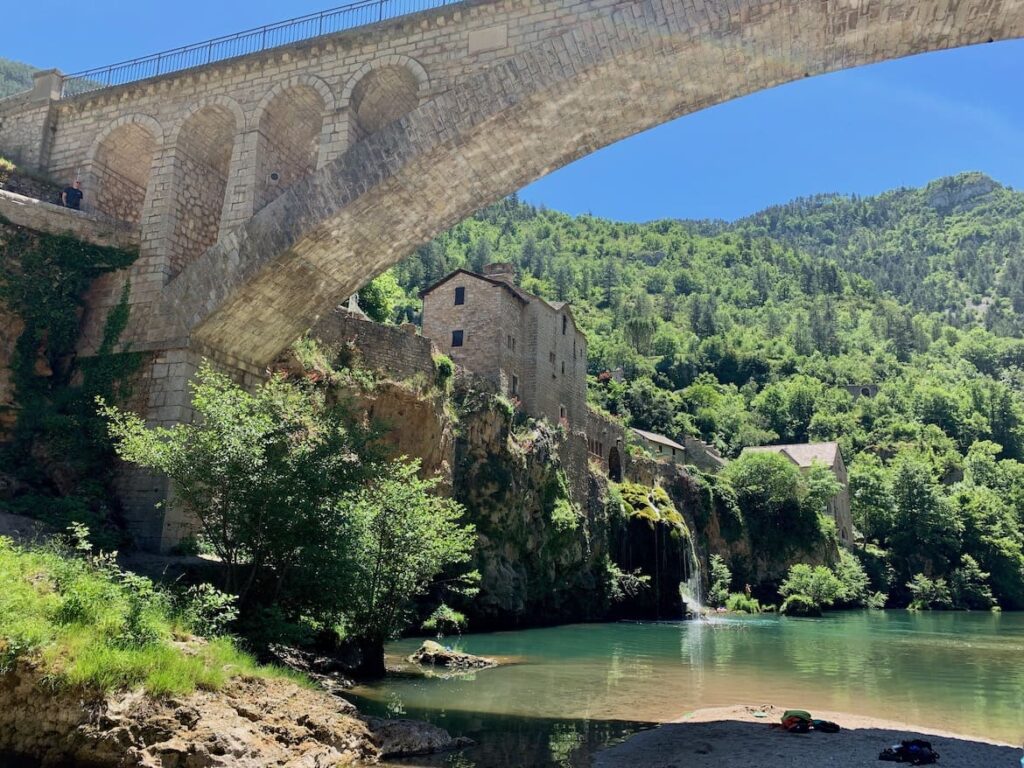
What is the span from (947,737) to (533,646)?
38.3 feet

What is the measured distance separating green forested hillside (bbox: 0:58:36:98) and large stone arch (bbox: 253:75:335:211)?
9804 centimetres

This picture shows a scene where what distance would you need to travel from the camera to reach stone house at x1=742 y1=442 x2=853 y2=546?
205 feet

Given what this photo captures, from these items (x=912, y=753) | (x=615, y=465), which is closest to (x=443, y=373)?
(x=912, y=753)

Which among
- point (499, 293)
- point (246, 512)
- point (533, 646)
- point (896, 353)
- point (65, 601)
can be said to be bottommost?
point (533, 646)

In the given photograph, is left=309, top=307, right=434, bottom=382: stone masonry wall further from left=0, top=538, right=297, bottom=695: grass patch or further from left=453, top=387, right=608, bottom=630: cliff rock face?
left=0, top=538, right=297, bottom=695: grass patch

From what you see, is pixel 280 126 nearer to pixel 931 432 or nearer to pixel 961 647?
pixel 961 647

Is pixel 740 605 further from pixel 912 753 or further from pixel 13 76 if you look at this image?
pixel 13 76

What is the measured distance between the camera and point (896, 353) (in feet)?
431

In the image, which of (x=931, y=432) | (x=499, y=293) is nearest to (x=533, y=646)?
(x=499, y=293)

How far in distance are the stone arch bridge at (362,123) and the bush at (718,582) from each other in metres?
33.8

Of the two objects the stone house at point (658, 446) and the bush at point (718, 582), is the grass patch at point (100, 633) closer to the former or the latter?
the bush at point (718, 582)

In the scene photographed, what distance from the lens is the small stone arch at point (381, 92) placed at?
14469 mm

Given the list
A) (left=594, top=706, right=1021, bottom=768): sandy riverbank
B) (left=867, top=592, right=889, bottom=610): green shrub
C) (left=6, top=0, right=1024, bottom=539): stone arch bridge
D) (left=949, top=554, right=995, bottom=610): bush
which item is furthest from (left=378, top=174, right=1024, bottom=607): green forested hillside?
(left=6, top=0, right=1024, bottom=539): stone arch bridge

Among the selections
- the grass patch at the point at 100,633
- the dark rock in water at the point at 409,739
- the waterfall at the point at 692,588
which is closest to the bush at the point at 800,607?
the waterfall at the point at 692,588
